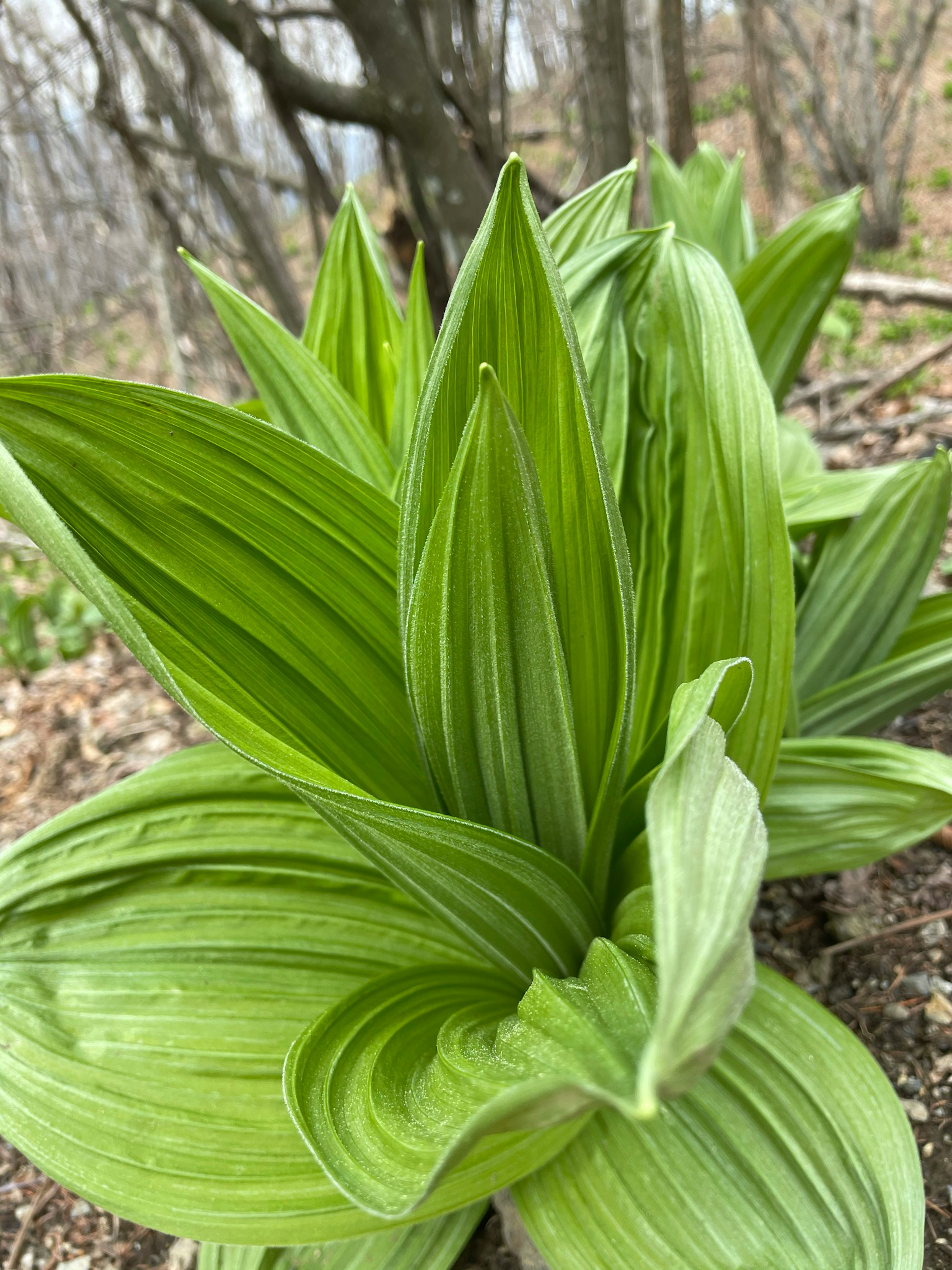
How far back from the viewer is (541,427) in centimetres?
75

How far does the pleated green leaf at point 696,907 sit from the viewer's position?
389 mm

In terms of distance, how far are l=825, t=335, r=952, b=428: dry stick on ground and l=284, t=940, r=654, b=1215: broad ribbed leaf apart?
7.12ft

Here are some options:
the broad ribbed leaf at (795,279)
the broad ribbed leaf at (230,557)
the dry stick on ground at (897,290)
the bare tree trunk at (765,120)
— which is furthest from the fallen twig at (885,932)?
the bare tree trunk at (765,120)

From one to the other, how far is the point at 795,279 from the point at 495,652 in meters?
1.09

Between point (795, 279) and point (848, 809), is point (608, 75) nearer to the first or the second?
point (795, 279)

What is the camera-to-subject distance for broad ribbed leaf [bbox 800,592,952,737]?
1179mm

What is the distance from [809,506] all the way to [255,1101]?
3.58 ft

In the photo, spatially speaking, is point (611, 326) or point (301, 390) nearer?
point (611, 326)

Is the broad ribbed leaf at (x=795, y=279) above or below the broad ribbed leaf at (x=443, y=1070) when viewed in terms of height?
above

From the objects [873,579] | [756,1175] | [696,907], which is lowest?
[756,1175]

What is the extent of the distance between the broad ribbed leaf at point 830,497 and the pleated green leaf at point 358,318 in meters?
0.62

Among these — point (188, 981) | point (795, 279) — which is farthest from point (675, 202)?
point (188, 981)

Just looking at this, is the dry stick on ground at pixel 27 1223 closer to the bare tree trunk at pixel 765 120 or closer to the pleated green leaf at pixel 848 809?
the pleated green leaf at pixel 848 809

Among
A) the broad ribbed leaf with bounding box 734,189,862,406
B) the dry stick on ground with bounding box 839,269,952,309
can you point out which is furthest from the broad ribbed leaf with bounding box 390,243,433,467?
the dry stick on ground with bounding box 839,269,952,309
